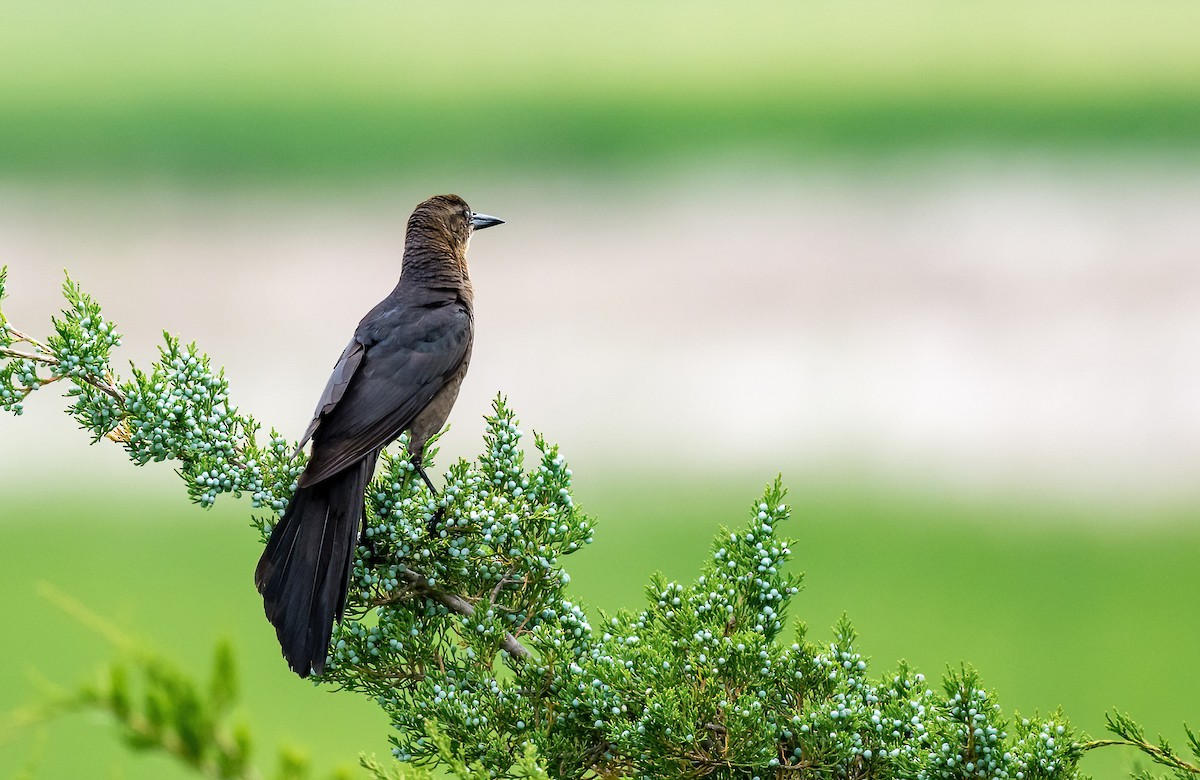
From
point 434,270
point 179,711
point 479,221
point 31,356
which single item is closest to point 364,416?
point 31,356

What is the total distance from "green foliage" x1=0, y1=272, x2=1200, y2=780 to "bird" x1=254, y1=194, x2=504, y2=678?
6 cm

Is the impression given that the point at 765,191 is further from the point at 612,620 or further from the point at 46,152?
the point at 612,620

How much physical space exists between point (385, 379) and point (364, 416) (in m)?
0.19

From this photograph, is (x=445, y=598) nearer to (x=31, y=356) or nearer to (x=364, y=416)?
(x=364, y=416)

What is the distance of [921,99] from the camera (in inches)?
394

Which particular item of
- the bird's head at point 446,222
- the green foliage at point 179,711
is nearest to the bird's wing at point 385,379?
the bird's head at point 446,222

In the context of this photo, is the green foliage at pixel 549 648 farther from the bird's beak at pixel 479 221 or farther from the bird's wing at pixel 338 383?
the bird's beak at pixel 479 221

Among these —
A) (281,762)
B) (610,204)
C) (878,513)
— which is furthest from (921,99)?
(281,762)

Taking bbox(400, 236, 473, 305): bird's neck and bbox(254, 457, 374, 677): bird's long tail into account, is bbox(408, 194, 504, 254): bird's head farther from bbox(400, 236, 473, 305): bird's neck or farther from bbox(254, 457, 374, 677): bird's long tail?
bbox(254, 457, 374, 677): bird's long tail

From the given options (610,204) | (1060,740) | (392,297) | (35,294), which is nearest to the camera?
(1060,740)

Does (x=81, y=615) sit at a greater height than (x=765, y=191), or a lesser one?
lesser

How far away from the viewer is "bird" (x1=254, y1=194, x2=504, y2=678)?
5.42ft

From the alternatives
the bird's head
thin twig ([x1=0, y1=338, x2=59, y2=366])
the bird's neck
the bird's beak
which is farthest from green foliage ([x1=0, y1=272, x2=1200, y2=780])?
the bird's beak

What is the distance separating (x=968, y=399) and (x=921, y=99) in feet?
9.86
